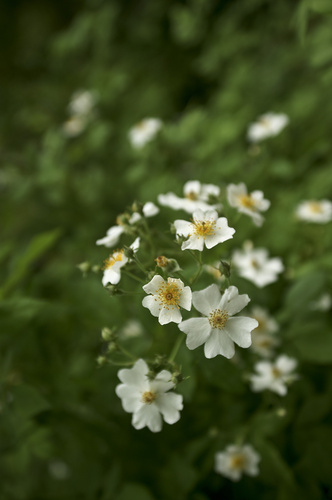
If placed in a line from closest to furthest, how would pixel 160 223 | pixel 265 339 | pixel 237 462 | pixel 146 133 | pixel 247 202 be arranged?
pixel 247 202 < pixel 237 462 < pixel 265 339 < pixel 160 223 < pixel 146 133

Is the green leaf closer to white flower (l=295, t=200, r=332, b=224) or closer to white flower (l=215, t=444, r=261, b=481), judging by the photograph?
white flower (l=215, t=444, r=261, b=481)

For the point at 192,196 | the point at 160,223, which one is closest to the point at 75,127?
the point at 160,223

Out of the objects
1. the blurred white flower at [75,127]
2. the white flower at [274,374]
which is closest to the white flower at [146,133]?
the blurred white flower at [75,127]

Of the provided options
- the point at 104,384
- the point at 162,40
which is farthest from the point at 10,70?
the point at 104,384

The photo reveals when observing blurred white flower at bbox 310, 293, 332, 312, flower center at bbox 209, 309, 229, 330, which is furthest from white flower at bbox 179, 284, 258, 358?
blurred white flower at bbox 310, 293, 332, 312

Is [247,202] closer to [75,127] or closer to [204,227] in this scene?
[204,227]

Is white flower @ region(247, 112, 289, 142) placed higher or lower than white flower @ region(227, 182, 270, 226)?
higher

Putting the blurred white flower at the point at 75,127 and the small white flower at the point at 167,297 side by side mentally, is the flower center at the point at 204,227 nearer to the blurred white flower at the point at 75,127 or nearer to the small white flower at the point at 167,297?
the small white flower at the point at 167,297

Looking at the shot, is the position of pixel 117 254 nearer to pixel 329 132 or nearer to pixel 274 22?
pixel 329 132
